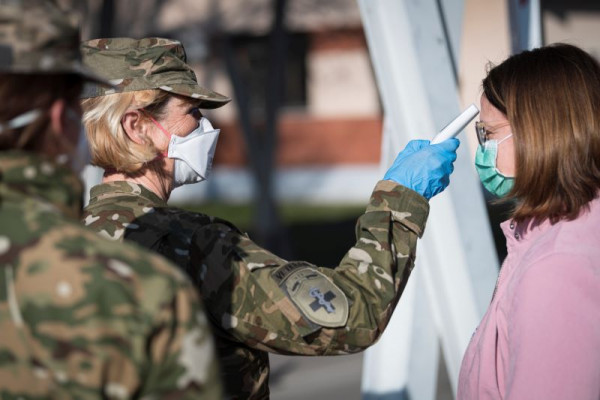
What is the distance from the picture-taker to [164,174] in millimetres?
2428

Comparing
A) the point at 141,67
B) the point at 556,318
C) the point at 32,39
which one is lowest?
the point at 556,318

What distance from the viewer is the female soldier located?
1964mm

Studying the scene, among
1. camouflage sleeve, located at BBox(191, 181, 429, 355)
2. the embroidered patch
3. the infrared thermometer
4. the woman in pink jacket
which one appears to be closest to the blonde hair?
camouflage sleeve, located at BBox(191, 181, 429, 355)

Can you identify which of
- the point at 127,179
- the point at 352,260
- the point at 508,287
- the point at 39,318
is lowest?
the point at 508,287

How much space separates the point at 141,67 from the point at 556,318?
48.3 inches

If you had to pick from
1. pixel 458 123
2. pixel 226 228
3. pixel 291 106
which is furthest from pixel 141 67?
pixel 291 106

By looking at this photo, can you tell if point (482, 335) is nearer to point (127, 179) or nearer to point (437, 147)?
point (437, 147)

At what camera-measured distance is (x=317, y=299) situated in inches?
77.4

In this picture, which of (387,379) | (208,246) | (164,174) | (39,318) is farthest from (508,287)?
(387,379)

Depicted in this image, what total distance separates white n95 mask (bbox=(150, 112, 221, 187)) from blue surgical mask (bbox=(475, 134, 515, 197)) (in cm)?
76

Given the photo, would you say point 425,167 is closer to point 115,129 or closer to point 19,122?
point 115,129

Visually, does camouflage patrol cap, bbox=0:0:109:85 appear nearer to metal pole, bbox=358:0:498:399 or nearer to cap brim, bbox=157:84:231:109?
cap brim, bbox=157:84:231:109

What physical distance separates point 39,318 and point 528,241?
1.28 meters

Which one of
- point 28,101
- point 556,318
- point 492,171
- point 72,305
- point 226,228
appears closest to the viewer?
point 72,305
